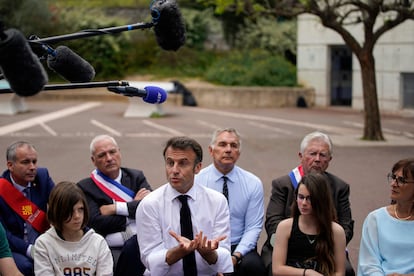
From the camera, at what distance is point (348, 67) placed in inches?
1099

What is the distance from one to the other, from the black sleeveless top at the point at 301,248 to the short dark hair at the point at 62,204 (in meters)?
1.46

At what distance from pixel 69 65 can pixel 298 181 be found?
8.26 ft

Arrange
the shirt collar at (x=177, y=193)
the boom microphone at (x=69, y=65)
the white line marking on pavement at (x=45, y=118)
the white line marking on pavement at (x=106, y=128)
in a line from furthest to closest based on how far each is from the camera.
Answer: the white line marking on pavement at (x=45, y=118) → the white line marking on pavement at (x=106, y=128) → the shirt collar at (x=177, y=193) → the boom microphone at (x=69, y=65)

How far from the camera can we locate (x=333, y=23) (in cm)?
1712

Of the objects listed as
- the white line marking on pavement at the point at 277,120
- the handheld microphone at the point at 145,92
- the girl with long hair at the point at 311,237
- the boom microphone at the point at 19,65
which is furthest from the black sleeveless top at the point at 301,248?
the white line marking on pavement at the point at 277,120

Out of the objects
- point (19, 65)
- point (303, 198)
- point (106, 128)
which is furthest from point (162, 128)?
point (19, 65)

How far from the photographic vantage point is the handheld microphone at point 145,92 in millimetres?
3953

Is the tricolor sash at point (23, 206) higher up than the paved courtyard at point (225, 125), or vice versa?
the tricolor sash at point (23, 206)

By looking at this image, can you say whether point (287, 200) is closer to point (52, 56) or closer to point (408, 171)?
point (408, 171)

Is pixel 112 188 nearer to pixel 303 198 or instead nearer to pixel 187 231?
pixel 187 231

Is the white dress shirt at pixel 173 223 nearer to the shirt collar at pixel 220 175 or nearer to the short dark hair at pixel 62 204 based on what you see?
the short dark hair at pixel 62 204

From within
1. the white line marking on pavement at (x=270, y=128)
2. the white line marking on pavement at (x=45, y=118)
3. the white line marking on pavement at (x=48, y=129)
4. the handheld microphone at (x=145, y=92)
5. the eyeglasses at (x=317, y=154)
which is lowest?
the white line marking on pavement at (x=270, y=128)

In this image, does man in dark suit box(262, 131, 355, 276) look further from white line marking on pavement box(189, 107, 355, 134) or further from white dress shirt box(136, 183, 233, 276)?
white line marking on pavement box(189, 107, 355, 134)

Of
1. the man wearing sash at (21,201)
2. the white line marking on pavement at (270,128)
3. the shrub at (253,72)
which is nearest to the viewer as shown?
the man wearing sash at (21,201)
